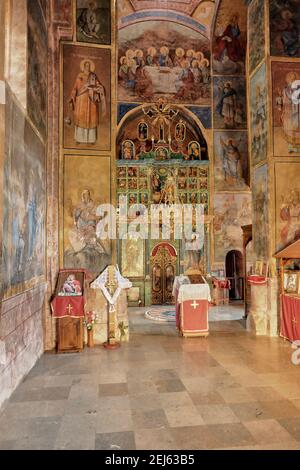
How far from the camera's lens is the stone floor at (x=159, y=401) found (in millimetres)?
4059

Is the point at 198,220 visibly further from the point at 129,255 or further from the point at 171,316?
the point at 171,316

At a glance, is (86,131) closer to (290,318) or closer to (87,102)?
(87,102)

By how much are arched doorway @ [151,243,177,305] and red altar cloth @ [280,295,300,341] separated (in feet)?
25.3

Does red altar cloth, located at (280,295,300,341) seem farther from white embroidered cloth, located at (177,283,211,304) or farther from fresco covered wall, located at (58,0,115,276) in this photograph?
fresco covered wall, located at (58,0,115,276)

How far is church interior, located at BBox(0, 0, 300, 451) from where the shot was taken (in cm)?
496

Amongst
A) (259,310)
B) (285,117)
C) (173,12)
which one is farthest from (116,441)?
(173,12)

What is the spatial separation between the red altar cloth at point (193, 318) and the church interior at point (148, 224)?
1.5 inches

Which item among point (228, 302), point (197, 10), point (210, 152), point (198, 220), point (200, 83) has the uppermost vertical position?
point (197, 10)

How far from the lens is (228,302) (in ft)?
52.0

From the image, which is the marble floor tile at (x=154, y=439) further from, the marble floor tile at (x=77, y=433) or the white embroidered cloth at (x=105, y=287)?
the white embroidered cloth at (x=105, y=287)

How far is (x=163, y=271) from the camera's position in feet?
53.9

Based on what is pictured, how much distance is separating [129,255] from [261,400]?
11.2 metres

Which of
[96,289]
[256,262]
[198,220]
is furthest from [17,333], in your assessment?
[198,220]

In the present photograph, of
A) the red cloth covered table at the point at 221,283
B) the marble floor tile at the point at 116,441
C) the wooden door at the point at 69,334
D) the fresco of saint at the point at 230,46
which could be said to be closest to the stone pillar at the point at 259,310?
the wooden door at the point at 69,334
